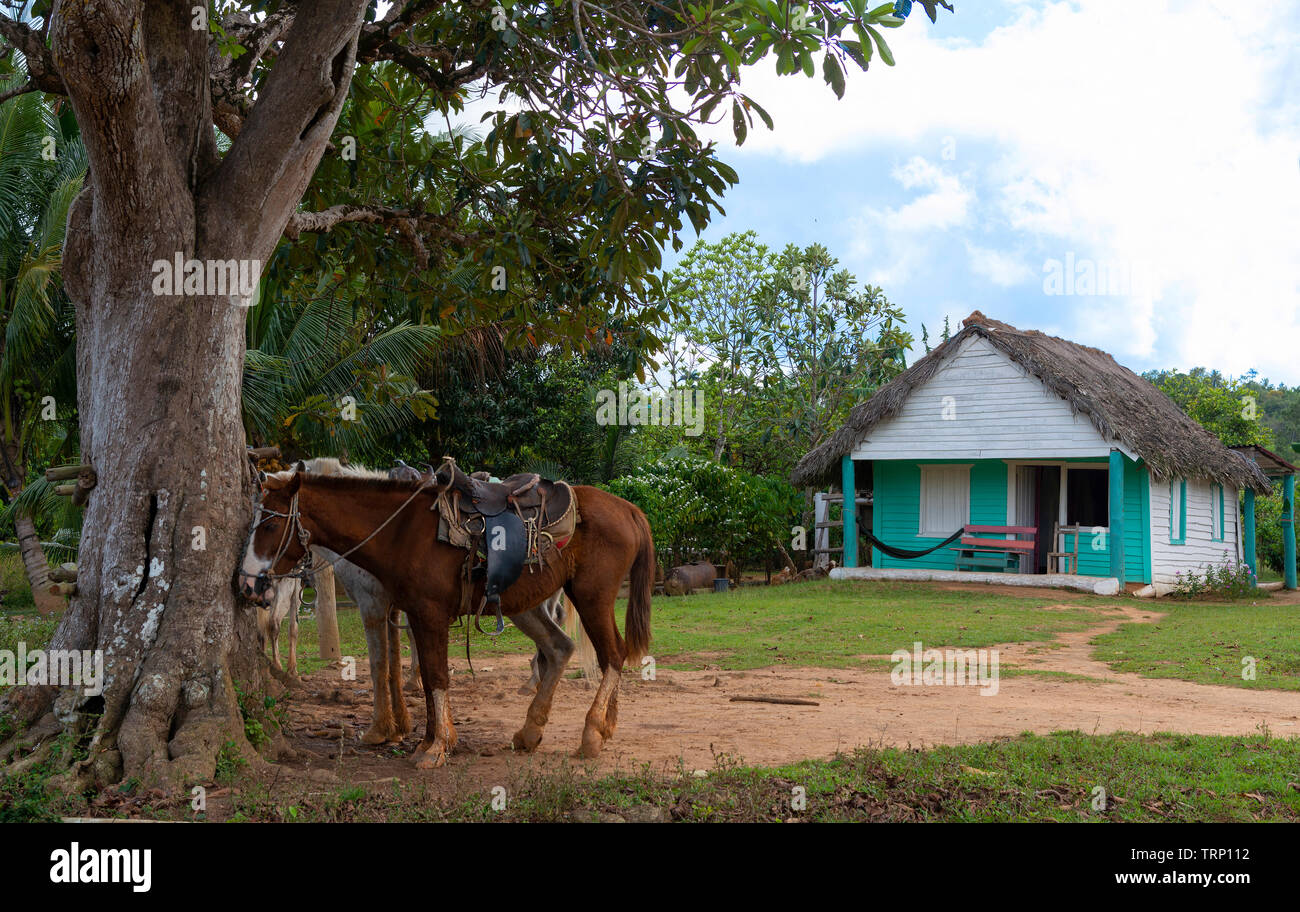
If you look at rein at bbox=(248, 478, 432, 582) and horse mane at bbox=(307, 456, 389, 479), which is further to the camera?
horse mane at bbox=(307, 456, 389, 479)

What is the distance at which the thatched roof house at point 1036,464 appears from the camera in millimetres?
18688

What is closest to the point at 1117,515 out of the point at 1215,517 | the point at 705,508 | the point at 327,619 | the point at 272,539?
the point at 1215,517

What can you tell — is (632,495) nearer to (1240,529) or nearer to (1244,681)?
(1244,681)

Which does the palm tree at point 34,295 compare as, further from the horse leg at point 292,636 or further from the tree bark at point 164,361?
the tree bark at point 164,361

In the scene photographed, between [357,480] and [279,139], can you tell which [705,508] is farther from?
[279,139]

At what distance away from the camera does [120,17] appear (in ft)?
17.3

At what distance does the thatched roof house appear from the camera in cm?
1869

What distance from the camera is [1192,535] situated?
2112 centimetres

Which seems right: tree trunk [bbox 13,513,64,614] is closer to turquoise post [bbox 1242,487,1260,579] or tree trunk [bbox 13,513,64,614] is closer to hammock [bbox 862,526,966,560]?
hammock [bbox 862,526,966,560]

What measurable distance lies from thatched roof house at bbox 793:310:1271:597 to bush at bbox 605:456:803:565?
155 centimetres

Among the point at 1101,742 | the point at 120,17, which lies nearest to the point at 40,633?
the point at 120,17

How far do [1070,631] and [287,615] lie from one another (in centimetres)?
998

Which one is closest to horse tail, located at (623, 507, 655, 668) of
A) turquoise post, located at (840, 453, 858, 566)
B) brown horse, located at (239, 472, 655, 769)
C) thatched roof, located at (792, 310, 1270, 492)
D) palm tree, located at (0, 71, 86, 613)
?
brown horse, located at (239, 472, 655, 769)

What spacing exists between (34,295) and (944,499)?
16.8 metres
